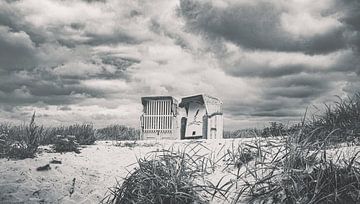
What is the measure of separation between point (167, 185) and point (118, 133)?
10102 mm

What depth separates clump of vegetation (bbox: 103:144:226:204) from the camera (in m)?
3.24

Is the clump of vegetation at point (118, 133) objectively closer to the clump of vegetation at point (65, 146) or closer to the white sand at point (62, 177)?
the clump of vegetation at point (65, 146)

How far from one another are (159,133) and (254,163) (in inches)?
344

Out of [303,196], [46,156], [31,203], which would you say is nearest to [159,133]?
[46,156]

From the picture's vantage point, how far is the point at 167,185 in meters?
3.31

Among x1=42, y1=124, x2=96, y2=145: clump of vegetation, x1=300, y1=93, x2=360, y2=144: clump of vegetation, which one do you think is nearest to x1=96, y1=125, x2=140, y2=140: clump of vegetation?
x1=42, y1=124, x2=96, y2=145: clump of vegetation

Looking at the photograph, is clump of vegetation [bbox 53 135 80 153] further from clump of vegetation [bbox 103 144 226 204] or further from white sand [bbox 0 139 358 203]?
clump of vegetation [bbox 103 144 226 204]

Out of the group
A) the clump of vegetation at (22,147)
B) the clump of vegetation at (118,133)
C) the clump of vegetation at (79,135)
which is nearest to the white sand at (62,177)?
the clump of vegetation at (22,147)

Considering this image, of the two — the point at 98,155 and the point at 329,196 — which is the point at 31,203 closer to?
the point at 98,155

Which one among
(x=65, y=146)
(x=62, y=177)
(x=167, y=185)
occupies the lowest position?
(x=62, y=177)

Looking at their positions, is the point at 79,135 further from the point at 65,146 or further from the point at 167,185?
the point at 167,185

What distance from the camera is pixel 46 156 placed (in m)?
6.43

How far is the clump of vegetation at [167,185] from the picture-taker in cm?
324

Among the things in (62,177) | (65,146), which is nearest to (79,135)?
(65,146)
